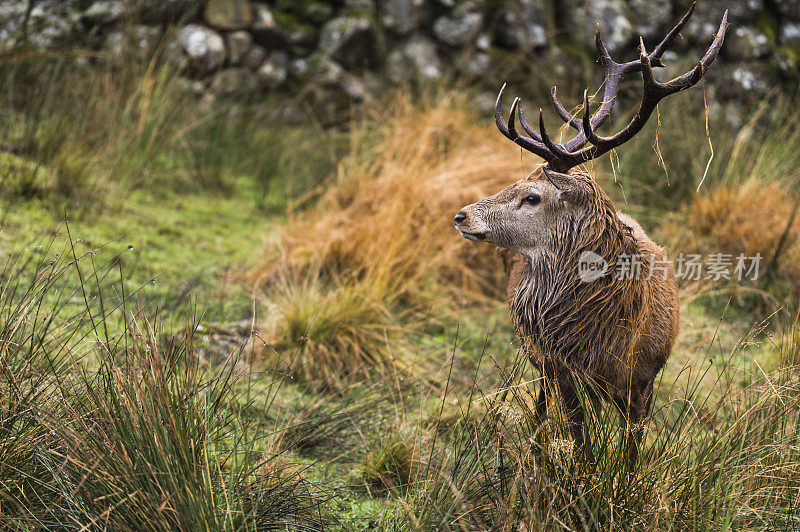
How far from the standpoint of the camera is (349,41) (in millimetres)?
8195

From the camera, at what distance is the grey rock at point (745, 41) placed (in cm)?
840

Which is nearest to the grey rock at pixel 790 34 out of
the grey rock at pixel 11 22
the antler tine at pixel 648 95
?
the antler tine at pixel 648 95

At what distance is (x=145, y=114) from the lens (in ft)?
19.4

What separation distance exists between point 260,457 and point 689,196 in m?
5.13

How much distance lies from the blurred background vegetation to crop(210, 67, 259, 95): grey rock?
3 centimetres

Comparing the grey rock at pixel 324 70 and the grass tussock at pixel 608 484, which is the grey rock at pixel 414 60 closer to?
the grey rock at pixel 324 70

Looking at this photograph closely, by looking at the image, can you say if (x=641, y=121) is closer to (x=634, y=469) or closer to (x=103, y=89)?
(x=634, y=469)

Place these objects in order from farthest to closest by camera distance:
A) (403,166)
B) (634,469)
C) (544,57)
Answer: (544,57) → (403,166) → (634,469)

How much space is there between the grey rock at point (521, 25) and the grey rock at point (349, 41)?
1491 millimetres

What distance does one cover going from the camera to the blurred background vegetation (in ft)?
7.58

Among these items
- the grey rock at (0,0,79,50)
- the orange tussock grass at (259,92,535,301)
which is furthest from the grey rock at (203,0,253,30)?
the orange tussock grass at (259,92,535,301)

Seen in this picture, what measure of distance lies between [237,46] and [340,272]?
3892 mm

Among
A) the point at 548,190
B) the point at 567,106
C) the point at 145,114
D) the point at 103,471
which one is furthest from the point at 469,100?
the point at 103,471

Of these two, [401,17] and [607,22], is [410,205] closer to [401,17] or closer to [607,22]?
[401,17]
